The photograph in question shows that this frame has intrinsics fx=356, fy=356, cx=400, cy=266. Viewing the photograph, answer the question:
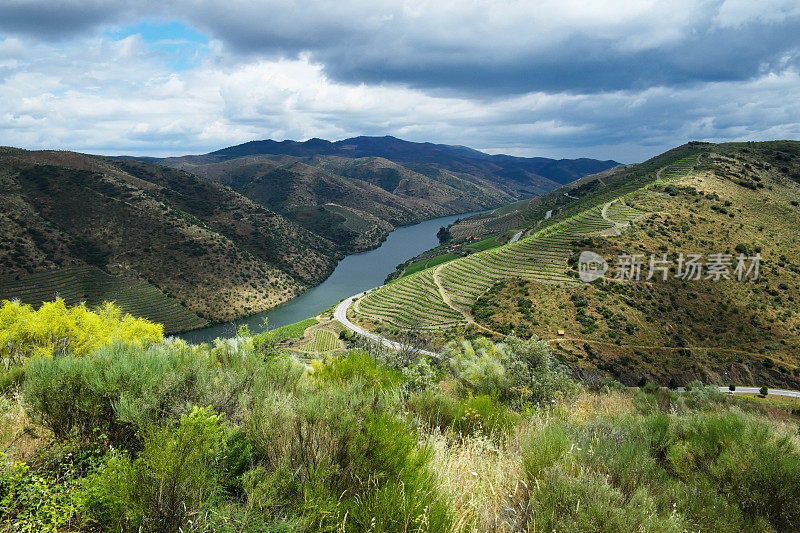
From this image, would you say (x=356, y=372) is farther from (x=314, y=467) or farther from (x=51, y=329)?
(x=51, y=329)

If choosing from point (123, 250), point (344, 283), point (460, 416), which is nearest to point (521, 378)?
point (460, 416)

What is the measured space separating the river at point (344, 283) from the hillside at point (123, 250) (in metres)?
3.12

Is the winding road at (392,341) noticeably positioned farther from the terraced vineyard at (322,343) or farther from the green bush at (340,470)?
the green bush at (340,470)

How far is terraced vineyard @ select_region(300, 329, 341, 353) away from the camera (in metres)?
52.1

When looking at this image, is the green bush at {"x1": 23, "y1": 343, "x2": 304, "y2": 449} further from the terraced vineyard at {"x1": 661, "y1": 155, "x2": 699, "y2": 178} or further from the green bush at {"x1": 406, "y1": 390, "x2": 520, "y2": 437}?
the terraced vineyard at {"x1": 661, "y1": 155, "x2": 699, "y2": 178}

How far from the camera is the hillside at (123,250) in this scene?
64250 millimetres

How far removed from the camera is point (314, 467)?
3.07m

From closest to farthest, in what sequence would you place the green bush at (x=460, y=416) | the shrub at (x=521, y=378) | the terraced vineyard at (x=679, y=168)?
the green bush at (x=460, y=416) < the shrub at (x=521, y=378) < the terraced vineyard at (x=679, y=168)

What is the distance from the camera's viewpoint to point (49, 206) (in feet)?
252

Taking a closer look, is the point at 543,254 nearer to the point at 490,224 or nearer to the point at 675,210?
the point at 675,210

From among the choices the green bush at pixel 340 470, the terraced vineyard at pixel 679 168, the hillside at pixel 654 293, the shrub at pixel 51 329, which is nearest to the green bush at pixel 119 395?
the green bush at pixel 340 470

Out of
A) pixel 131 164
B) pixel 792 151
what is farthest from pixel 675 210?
pixel 131 164

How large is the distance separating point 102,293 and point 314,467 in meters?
85.0

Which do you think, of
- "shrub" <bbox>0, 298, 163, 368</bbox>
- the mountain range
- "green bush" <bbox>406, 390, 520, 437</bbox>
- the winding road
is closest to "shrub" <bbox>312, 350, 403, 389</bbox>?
"green bush" <bbox>406, 390, 520, 437</bbox>
